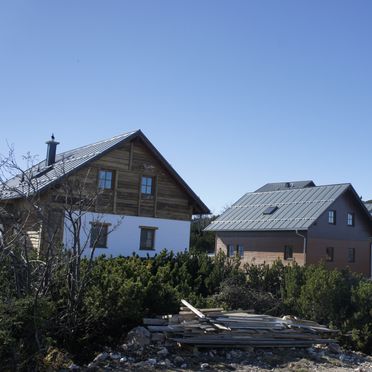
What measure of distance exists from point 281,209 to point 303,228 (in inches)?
151

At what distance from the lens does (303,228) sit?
32250mm

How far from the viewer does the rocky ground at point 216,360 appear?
916 cm

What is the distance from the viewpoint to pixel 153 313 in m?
11.2

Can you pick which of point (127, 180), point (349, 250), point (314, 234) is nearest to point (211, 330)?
point (127, 180)

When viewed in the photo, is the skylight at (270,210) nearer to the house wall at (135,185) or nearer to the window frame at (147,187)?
the house wall at (135,185)

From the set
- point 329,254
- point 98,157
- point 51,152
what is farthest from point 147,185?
point 329,254

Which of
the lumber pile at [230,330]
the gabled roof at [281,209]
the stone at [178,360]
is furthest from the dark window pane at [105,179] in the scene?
the stone at [178,360]

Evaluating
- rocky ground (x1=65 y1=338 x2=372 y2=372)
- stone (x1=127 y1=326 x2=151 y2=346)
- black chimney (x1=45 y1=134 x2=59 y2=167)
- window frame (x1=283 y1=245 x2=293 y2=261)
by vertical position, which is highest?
black chimney (x1=45 y1=134 x2=59 y2=167)

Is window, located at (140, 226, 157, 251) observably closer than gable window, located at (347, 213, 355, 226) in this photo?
Yes

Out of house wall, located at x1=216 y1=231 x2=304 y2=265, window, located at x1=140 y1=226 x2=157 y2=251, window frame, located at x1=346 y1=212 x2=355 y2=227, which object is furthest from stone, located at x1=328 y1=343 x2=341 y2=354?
window frame, located at x1=346 y1=212 x2=355 y2=227

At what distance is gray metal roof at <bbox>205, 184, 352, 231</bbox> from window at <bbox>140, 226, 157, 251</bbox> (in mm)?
10237

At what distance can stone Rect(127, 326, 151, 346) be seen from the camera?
32.9ft

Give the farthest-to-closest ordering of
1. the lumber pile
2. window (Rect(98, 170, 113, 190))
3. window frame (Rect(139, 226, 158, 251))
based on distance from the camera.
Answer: window frame (Rect(139, 226, 158, 251)) < window (Rect(98, 170, 113, 190)) < the lumber pile

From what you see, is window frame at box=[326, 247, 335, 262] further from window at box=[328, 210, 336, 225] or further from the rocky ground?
the rocky ground
